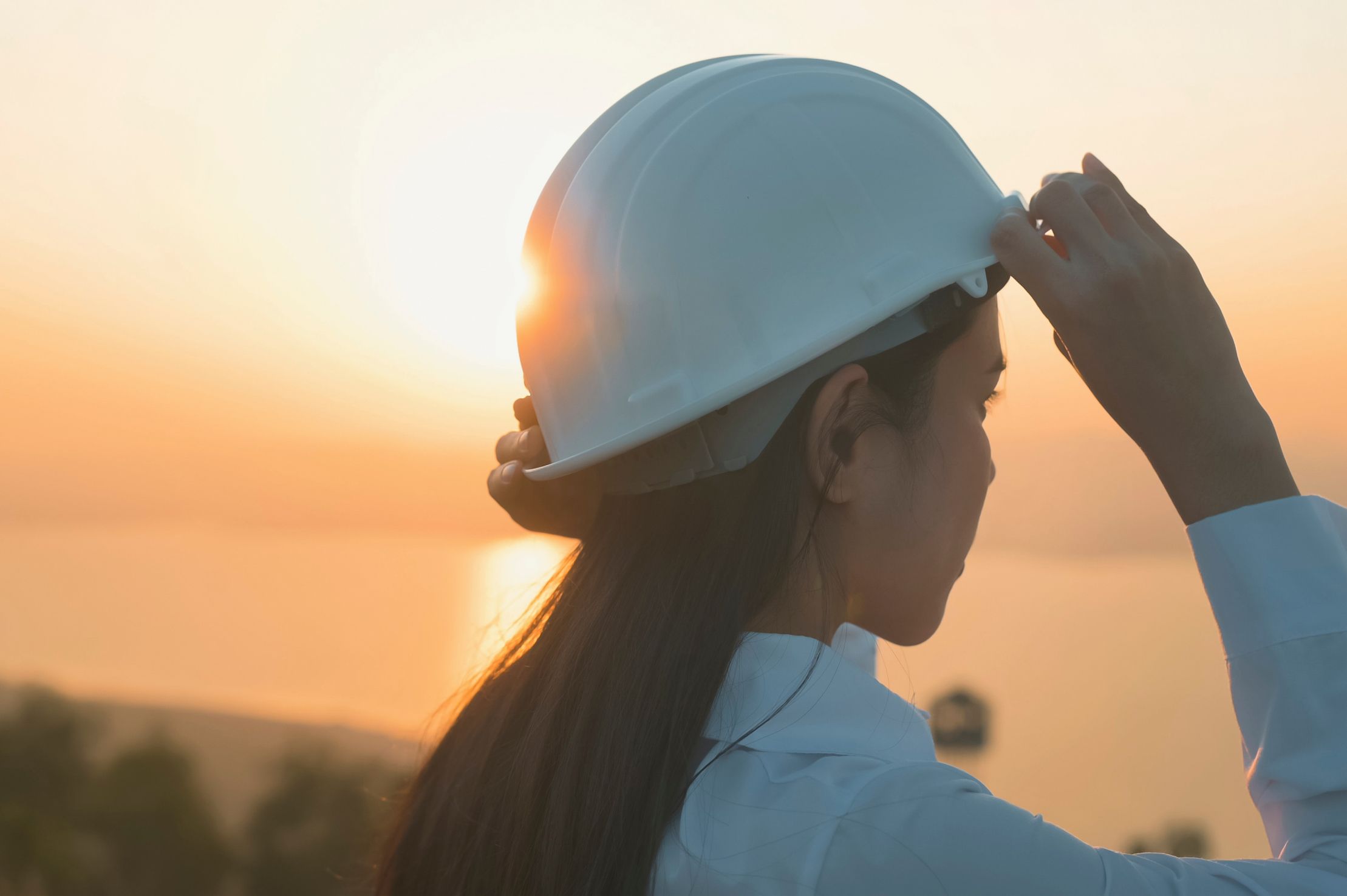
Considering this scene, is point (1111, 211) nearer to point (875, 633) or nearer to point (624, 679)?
point (875, 633)

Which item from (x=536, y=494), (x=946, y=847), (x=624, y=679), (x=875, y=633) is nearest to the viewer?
(x=946, y=847)

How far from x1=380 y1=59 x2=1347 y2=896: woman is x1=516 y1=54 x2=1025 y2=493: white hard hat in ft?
0.20

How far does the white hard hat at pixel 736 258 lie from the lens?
152 centimetres

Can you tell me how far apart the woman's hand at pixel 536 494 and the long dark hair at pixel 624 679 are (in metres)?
0.14

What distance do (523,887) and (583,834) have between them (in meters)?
0.15

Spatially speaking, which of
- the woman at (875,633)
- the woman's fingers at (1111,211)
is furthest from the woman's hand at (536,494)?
the woman's fingers at (1111,211)

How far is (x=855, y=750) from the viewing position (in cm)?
130

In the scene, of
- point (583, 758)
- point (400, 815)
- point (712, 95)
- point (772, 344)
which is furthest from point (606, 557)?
point (712, 95)

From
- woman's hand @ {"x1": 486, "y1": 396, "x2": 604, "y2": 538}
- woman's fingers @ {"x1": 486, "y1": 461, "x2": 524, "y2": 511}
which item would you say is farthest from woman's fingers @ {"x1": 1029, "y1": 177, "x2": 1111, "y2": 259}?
woman's fingers @ {"x1": 486, "y1": 461, "x2": 524, "y2": 511}

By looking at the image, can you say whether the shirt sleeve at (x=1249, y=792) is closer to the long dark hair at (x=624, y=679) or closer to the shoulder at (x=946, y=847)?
the shoulder at (x=946, y=847)

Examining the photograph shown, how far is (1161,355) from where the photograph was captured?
139 cm

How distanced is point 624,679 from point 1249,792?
32.8 inches

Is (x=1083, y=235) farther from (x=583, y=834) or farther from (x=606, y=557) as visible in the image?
(x=583, y=834)

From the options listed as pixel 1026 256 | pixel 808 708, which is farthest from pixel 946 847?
pixel 1026 256
